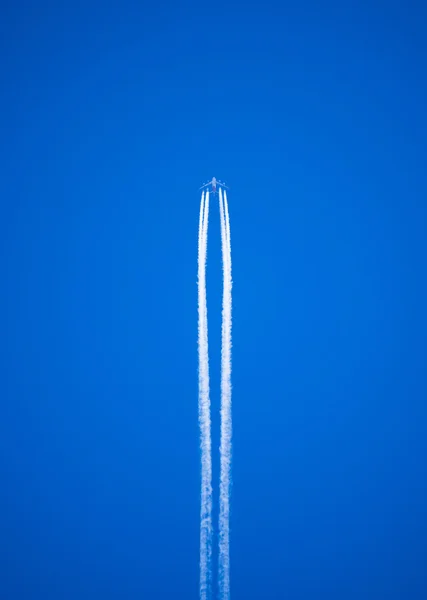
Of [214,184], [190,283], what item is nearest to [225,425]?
[190,283]

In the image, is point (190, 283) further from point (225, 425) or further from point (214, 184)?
point (225, 425)

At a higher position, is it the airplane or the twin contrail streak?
the airplane

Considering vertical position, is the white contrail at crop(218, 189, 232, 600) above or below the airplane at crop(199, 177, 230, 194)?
below

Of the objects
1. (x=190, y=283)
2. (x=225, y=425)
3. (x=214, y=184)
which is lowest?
(x=225, y=425)

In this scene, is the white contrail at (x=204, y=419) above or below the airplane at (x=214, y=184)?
below

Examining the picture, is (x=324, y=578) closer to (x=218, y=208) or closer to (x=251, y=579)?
(x=251, y=579)
